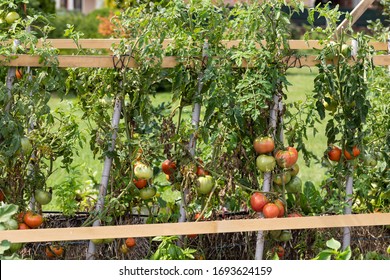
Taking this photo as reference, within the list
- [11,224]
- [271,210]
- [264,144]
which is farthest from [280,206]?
[11,224]

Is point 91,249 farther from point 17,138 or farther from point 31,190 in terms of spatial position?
point 17,138

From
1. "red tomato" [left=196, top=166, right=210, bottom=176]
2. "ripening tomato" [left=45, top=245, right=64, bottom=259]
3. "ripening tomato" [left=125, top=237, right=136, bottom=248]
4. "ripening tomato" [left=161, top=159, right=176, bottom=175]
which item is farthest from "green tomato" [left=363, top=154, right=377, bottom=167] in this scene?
"ripening tomato" [left=45, top=245, right=64, bottom=259]

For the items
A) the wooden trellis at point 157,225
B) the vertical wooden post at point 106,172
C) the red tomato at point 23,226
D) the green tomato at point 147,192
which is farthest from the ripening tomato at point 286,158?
the red tomato at point 23,226

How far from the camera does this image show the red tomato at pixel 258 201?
3785 mm

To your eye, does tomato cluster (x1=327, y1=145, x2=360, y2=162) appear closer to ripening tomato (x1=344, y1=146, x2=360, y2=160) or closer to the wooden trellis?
ripening tomato (x1=344, y1=146, x2=360, y2=160)

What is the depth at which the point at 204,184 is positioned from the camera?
12.3 feet

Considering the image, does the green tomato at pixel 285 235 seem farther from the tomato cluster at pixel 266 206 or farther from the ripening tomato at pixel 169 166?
the ripening tomato at pixel 169 166

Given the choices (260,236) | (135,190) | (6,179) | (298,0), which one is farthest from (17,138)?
(298,0)

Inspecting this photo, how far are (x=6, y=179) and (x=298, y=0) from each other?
1.59m

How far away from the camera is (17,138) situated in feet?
11.9

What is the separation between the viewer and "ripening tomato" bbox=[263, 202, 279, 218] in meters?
3.76

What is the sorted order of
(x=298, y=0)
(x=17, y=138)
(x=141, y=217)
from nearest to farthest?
(x=17, y=138) < (x=298, y=0) < (x=141, y=217)

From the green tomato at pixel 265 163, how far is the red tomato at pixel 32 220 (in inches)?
41.1

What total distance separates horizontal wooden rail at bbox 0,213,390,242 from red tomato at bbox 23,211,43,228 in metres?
0.29
